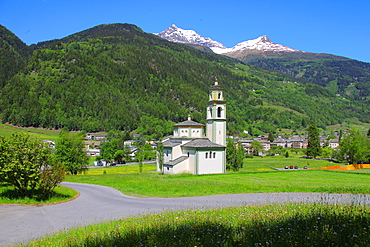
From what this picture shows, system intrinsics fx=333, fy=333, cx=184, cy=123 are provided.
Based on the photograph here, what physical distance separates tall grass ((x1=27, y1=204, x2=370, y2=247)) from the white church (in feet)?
117

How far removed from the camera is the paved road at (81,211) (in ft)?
46.6

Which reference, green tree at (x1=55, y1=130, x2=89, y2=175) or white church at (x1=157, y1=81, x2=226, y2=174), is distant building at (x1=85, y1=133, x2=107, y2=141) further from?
white church at (x1=157, y1=81, x2=226, y2=174)

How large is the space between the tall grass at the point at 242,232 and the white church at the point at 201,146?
35808 millimetres

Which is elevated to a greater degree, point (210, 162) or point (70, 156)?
point (70, 156)

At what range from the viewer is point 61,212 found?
1845cm

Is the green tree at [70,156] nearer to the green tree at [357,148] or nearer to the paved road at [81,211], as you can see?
the paved road at [81,211]

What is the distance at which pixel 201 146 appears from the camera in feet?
163

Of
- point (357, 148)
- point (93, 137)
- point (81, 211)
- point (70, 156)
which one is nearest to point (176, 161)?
point (70, 156)

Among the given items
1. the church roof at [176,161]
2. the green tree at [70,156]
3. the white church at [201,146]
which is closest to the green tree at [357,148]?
the white church at [201,146]

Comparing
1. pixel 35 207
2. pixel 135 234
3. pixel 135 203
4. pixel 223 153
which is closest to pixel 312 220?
pixel 135 234

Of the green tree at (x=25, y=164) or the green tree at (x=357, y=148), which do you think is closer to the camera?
the green tree at (x=25, y=164)

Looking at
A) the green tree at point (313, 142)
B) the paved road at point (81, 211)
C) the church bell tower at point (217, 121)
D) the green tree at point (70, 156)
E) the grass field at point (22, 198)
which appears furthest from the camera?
the green tree at point (313, 142)

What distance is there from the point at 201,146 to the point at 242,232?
39.0m

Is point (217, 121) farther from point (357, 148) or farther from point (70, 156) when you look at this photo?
point (357, 148)
